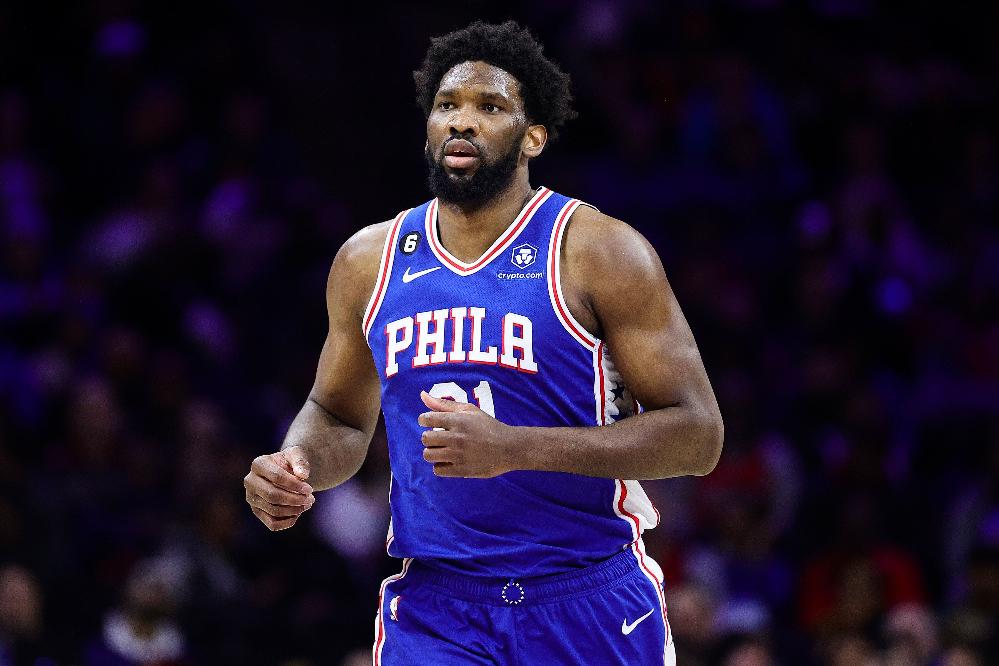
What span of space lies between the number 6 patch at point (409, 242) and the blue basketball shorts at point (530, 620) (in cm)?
96

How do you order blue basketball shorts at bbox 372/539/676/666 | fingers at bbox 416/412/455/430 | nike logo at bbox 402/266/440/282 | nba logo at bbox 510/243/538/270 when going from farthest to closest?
nike logo at bbox 402/266/440/282, nba logo at bbox 510/243/538/270, blue basketball shorts at bbox 372/539/676/666, fingers at bbox 416/412/455/430

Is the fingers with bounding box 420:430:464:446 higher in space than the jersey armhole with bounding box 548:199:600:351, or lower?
lower

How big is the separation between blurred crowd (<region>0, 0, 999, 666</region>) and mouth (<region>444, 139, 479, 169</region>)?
393 centimetres

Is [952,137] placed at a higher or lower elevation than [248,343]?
higher

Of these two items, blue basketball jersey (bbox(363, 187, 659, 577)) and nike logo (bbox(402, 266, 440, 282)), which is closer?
blue basketball jersey (bbox(363, 187, 659, 577))

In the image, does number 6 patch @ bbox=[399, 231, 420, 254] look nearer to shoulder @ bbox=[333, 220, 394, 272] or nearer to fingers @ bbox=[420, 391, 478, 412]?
shoulder @ bbox=[333, 220, 394, 272]

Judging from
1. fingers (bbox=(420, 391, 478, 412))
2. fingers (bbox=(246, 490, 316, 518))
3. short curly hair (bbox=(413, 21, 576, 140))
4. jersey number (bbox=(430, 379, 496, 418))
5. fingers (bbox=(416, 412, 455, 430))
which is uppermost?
short curly hair (bbox=(413, 21, 576, 140))

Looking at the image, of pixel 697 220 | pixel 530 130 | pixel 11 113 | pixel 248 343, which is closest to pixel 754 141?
pixel 697 220

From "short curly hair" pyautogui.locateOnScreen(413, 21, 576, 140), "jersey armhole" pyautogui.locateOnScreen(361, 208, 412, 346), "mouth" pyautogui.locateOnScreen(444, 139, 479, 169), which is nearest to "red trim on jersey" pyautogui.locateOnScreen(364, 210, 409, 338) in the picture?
"jersey armhole" pyautogui.locateOnScreen(361, 208, 412, 346)

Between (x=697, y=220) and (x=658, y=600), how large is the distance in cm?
646

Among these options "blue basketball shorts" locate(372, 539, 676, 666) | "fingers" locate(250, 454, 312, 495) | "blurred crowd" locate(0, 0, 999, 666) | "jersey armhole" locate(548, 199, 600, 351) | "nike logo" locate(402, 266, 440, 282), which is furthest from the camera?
"blurred crowd" locate(0, 0, 999, 666)

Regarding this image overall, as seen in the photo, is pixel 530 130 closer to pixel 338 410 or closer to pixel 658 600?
pixel 338 410

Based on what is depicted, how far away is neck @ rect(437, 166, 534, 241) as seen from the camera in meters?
4.38

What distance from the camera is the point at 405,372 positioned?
4.23 metres
